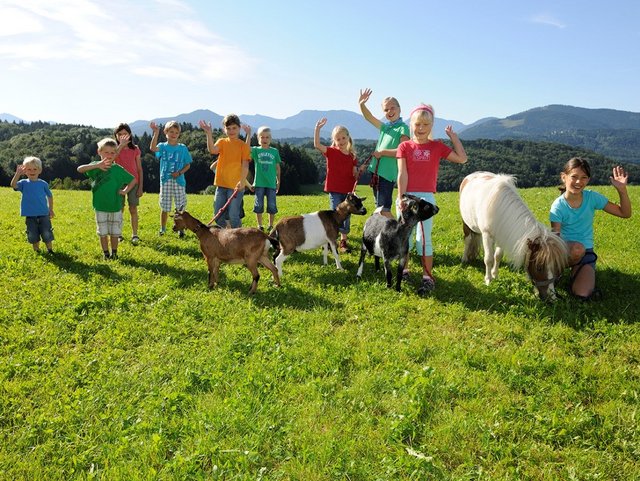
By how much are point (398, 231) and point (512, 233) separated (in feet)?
6.71

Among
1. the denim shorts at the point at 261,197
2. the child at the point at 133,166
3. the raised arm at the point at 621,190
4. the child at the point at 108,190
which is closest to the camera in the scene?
the raised arm at the point at 621,190

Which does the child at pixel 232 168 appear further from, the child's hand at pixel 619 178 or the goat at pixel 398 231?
the child's hand at pixel 619 178

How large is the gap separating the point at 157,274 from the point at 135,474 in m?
5.51

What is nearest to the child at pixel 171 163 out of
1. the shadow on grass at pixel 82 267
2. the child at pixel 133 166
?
the child at pixel 133 166

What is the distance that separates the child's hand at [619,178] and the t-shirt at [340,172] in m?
5.23

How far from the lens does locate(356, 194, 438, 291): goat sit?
738 cm

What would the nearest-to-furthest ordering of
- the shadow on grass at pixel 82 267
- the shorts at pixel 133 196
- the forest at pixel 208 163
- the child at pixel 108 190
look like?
the shadow on grass at pixel 82 267
the child at pixel 108 190
the shorts at pixel 133 196
the forest at pixel 208 163

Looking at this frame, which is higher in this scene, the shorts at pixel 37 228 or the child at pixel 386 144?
the child at pixel 386 144

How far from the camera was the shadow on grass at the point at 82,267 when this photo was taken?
27.3ft

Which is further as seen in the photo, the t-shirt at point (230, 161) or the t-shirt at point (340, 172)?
the t-shirt at point (230, 161)

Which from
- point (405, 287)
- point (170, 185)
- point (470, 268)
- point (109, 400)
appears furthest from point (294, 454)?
point (170, 185)

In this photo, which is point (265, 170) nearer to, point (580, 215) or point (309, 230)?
point (309, 230)

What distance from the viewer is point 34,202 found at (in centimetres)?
943

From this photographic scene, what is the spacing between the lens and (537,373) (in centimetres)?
507
